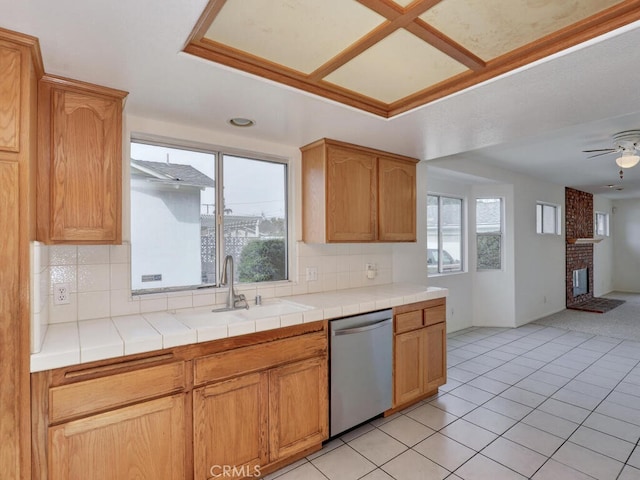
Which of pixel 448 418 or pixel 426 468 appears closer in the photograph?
pixel 426 468

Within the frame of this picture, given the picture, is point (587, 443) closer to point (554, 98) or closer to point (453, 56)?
point (554, 98)

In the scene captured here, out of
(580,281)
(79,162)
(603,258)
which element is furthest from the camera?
(603,258)

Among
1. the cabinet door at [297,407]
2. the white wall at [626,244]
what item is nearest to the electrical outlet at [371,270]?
the cabinet door at [297,407]

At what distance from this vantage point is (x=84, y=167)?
1736 mm

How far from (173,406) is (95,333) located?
53 cm

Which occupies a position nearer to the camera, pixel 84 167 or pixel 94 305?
pixel 84 167

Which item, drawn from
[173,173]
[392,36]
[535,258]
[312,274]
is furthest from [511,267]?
[173,173]

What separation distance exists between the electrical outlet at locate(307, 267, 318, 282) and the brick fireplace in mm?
6170

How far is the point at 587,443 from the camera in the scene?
7.61ft

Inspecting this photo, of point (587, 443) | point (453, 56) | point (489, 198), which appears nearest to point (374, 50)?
point (453, 56)

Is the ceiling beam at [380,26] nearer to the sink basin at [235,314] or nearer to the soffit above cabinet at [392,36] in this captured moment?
the soffit above cabinet at [392,36]

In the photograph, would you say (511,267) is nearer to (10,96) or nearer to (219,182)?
(219,182)

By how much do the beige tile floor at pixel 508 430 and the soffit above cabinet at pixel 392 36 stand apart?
2.25 m

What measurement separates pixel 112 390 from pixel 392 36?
201cm
